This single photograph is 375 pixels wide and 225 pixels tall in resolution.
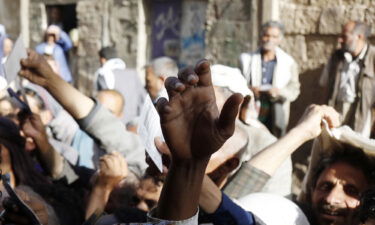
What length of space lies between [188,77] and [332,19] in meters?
5.31

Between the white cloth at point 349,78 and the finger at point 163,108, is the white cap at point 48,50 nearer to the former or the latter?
the white cloth at point 349,78

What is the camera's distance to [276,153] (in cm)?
279

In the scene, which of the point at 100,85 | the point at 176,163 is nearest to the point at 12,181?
the point at 176,163

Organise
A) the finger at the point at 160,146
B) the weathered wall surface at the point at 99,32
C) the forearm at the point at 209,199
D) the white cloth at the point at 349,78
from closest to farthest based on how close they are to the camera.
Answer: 1. the finger at the point at 160,146
2. the forearm at the point at 209,199
3. the white cloth at the point at 349,78
4. the weathered wall surface at the point at 99,32

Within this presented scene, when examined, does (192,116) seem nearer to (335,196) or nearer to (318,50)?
(335,196)

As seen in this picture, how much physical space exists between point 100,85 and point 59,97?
441cm

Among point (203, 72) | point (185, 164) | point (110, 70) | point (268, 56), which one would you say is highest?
point (203, 72)

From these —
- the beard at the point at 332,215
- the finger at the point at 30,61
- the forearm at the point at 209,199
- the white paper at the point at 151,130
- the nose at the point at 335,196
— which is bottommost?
the beard at the point at 332,215

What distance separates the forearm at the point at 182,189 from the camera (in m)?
1.64

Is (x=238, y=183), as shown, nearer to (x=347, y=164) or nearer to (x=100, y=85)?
(x=347, y=164)

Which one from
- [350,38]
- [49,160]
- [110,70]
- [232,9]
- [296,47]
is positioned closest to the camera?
[49,160]

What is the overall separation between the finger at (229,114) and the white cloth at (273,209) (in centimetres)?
84

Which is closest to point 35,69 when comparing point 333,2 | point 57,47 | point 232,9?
point 333,2

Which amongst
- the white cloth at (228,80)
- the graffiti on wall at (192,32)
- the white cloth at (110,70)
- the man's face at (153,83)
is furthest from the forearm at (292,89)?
the white cloth at (228,80)
